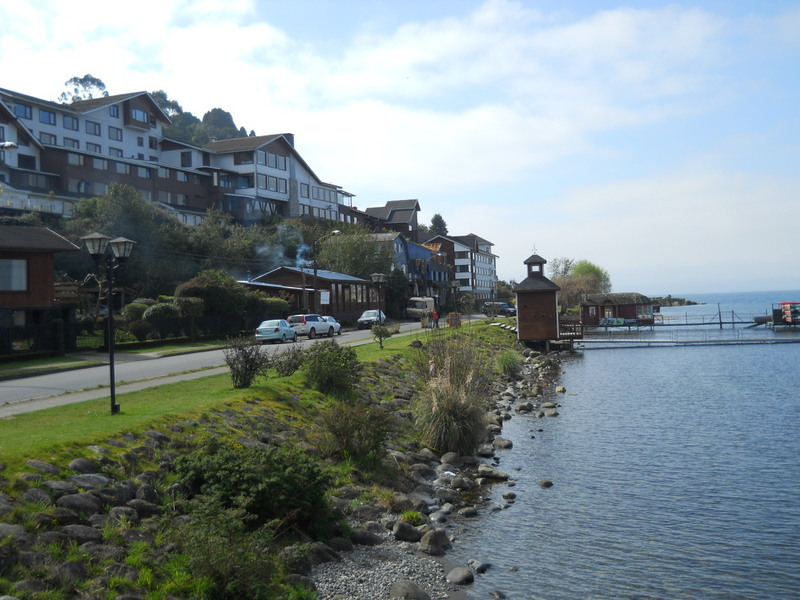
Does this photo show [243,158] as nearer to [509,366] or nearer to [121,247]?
[509,366]

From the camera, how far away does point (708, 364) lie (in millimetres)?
49656

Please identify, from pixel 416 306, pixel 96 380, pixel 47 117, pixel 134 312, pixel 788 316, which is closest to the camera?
pixel 96 380

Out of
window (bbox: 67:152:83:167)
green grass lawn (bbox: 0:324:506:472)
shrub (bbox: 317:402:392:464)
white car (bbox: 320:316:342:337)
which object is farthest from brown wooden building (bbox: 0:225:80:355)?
window (bbox: 67:152:83:167)

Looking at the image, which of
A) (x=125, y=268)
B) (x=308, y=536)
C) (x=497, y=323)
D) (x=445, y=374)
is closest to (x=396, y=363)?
(x=445, y=374)

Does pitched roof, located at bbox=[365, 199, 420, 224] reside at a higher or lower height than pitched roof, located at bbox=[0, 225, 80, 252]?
higher

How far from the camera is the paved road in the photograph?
19188mm

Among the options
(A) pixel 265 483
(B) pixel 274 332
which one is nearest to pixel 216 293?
(B) pixel 274 332

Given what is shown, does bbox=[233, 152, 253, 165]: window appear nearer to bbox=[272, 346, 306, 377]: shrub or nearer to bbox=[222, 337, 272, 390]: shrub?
bbox=[272, 346, 306, 377]: shrub

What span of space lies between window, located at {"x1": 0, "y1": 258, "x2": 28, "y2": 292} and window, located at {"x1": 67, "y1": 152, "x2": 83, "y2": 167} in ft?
126

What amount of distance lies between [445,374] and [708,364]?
1389 inches

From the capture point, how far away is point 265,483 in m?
11.5

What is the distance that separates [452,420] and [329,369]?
433cm

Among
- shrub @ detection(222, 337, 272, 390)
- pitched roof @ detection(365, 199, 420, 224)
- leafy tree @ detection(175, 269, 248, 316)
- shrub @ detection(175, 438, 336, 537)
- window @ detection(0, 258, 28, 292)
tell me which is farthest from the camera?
pitched roof @ detection(365, 199, 420, 224)

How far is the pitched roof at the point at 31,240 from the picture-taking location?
35666mm
